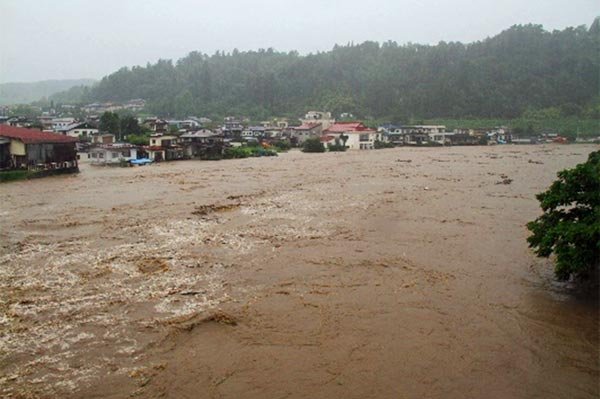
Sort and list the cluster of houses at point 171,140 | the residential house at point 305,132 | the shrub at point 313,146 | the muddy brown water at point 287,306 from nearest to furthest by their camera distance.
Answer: the muddy brown water at point 287,306, the cluster of houses at point 171,140, the shrub at point 313,146, the residential house at point 305,132

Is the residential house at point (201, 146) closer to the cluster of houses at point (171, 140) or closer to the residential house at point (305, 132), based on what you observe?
the cluster of houses at point (171, 140)

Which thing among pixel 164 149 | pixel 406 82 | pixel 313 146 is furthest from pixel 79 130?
pixel 406 82

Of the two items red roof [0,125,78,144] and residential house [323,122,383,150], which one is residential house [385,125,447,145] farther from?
red roof [0,125,78,144]

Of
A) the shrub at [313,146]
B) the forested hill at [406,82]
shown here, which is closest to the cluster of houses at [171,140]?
the shrub at [313,146]

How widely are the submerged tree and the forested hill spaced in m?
64.2

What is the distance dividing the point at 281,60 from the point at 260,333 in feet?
376

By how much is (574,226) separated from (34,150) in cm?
2500

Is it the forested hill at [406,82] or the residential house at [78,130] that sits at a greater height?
the forested hill at [406,82]

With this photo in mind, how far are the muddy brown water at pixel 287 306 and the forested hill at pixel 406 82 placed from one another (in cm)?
6107

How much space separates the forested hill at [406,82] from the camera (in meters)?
72.5

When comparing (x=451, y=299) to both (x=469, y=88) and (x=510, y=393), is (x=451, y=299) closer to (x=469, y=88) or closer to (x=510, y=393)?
(x=510, y=393)

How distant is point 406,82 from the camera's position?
81.2 meters

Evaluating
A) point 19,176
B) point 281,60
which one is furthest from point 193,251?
point 281,60

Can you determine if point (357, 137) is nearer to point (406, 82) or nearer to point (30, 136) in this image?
point (30, 136)
